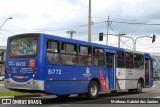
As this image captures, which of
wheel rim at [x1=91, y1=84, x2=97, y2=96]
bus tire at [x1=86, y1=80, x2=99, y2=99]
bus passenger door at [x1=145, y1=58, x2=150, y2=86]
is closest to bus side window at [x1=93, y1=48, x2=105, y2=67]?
bus tire at [x1=86, y1=80, x2=99, y2=99]

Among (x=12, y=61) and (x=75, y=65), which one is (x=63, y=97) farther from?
(x=12, y=61)

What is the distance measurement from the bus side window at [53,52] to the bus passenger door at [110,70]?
5.06 m

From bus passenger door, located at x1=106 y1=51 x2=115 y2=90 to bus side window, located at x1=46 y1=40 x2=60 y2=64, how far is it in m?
5.06

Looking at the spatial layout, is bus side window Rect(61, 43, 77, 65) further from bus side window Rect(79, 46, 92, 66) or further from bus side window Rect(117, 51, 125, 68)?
bus side window Rect(117, 51, 125, 68)

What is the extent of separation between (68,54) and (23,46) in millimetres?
2217

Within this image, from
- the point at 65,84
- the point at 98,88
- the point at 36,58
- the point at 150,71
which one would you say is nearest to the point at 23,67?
the point at 36,58

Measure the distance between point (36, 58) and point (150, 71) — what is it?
1342cm

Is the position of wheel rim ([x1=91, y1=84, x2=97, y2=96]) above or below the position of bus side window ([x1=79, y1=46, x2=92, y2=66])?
below

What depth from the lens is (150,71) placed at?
2736 cm

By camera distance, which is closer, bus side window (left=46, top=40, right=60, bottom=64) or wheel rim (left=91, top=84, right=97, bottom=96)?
bus side window (left=46, top=40, right=60, bottom=64)

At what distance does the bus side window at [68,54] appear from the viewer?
682 inches

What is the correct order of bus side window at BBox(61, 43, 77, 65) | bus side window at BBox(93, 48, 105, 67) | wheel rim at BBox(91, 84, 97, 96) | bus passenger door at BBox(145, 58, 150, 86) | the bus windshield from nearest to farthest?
1. the bus windshield
2. bus side window at BBox(61, 43, 77, 65)
3. wheel rim at BBox(91, 84, 97, 96)
4. bus side window at BBox(93, 48, 105, 67)
5. bus passenger door at BBox(145, 58, 150, 86)

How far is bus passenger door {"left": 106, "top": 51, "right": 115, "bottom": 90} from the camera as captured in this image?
2122cm

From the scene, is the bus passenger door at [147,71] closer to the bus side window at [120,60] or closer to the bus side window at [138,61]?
the bus side window at [138,61]
